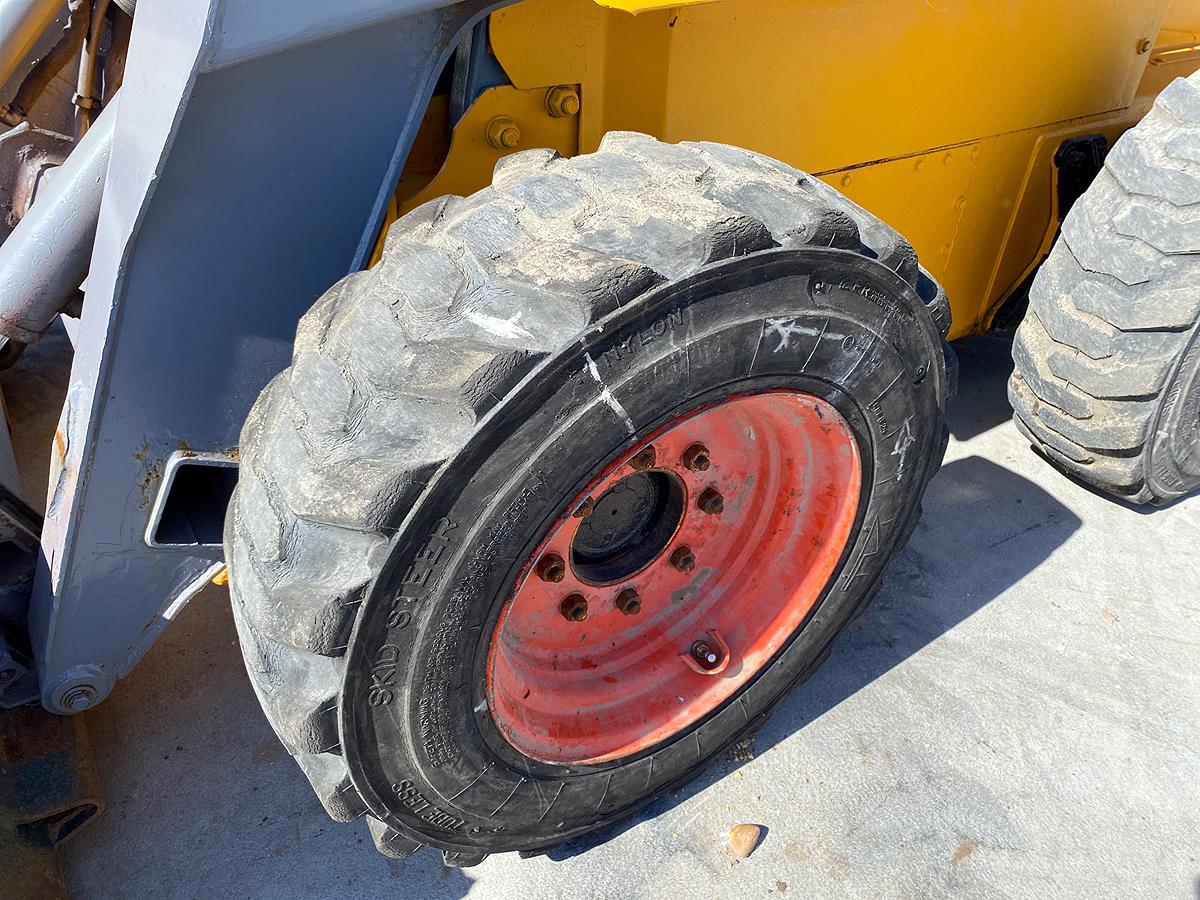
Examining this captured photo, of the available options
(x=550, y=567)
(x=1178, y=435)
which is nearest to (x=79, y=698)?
(x=550, y=567)

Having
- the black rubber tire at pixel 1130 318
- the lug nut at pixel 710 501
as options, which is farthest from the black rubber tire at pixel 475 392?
the black rubber tire at pixel 1130 318

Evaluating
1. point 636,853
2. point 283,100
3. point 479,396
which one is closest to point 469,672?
point 479,396

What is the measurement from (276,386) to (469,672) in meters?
0.62

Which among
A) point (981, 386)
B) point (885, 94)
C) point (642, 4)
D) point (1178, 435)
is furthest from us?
point (981, 386)

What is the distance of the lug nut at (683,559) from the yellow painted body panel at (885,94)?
96cm

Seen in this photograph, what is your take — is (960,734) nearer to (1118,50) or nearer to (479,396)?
(479,396)

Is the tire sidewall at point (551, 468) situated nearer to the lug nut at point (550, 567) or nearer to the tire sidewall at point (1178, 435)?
the lug nut at point (550, 567)

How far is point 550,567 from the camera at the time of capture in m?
1.86

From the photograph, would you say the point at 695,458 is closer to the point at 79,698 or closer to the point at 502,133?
the point at 502,133

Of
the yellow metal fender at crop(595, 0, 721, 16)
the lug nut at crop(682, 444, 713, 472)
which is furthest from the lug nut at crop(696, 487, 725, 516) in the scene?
the yellow metal fender at crop(595, 0, 721, 16)

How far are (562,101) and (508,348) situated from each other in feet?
2.42

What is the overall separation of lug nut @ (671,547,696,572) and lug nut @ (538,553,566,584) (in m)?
0.38

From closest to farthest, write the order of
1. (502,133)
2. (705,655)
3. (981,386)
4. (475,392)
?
(475,392) < (502,133) < (705,655) < (981,386)

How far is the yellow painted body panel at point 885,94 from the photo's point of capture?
1.83 metres
